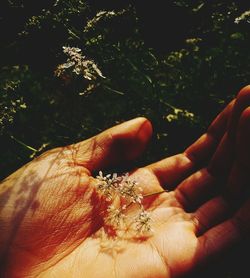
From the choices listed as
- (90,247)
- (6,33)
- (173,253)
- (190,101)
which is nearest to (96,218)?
(90,247)

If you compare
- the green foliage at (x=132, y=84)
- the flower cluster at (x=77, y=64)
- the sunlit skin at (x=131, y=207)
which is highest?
the flower cluster at (x=77, y=64)

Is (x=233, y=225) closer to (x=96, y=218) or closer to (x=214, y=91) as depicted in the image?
(x=96, y=218)

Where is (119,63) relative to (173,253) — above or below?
above

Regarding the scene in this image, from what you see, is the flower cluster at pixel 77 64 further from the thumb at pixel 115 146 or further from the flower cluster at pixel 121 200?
the flower cluster at pixel 121 200

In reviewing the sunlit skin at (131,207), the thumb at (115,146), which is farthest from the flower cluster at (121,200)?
the thumb at (115,146)

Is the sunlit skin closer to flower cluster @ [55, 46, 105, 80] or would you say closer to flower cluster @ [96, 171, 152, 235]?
flower cluster @ [96, 171, 152, 235]

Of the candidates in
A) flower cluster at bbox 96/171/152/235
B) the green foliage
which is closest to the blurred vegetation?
the green foliage

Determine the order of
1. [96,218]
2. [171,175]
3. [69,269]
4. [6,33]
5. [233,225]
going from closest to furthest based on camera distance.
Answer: [233,225] → [69,269] → [96,218] → [171,175] → [6,33]

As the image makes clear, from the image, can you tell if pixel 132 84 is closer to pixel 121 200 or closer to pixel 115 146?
pixel 115 146
